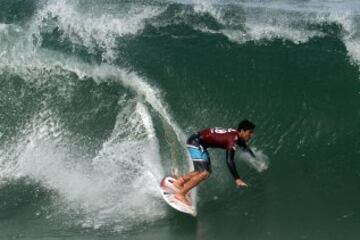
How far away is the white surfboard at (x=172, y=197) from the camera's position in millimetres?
9633

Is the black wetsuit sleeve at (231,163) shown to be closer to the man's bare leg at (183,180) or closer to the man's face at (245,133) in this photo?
the man's face at (245,133)

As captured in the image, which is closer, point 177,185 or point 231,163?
point 231,163

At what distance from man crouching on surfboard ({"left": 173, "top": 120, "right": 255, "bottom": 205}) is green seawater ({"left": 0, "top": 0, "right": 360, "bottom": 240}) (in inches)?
17.1

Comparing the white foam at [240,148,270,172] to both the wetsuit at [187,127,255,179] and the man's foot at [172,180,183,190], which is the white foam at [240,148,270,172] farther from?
the man's foot at [172,180,183,190]

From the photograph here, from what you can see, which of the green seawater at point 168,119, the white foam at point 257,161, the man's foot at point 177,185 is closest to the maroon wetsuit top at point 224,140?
the man's foot at point 177,185

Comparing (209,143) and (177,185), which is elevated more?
(209,143)

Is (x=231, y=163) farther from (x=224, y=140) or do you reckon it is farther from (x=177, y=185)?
(x=177, y=185)

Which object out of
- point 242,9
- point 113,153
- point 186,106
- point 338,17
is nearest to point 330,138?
point 186,106

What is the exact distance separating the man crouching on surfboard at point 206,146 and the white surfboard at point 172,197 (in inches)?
2.7

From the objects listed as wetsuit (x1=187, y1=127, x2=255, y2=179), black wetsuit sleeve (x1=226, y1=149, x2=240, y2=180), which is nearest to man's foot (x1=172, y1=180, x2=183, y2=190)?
wetsuit (x1=187, y1=127, x2=255, y2=179)

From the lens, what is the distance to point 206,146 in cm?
1006

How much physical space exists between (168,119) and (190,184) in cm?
250

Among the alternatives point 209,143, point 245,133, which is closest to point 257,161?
point 209,143

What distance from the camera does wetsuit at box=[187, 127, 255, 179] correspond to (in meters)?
9.72
